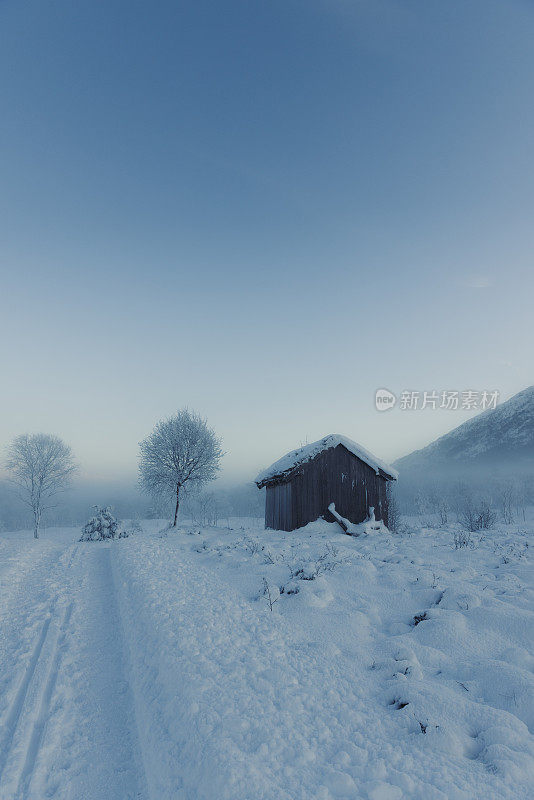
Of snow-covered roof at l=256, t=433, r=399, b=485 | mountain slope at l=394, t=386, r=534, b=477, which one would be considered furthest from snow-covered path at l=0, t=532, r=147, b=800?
mountain slope at l=394, t=386, r=534, b=477

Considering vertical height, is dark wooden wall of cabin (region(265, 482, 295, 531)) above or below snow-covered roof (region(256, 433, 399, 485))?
below

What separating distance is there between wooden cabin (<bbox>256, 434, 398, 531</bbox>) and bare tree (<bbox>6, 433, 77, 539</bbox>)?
23958 mm

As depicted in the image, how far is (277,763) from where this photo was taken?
101 inches

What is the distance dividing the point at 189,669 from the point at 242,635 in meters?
1.01

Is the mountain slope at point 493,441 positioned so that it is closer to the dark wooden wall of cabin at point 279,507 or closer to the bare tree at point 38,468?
the dark wooden wall of cabin at point 279,507

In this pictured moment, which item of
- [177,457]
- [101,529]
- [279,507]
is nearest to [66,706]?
[279,507]

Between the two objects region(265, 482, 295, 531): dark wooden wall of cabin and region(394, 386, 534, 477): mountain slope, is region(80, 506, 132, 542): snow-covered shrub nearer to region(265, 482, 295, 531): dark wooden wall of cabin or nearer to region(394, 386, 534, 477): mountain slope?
region(265, 482, 295, 531): dark wooden wall of cabin

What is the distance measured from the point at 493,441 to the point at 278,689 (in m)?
108

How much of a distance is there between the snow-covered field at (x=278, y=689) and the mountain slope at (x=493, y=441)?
304ft

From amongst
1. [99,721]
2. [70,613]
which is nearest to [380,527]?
[70,613]

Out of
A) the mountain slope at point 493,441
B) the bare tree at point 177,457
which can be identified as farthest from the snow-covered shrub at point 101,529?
the mountain slope at point 493,441

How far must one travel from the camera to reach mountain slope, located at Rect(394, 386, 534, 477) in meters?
81.6

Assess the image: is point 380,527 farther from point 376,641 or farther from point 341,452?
point 376,641

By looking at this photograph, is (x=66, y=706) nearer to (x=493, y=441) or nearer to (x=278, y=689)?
(x=278, y=689)
